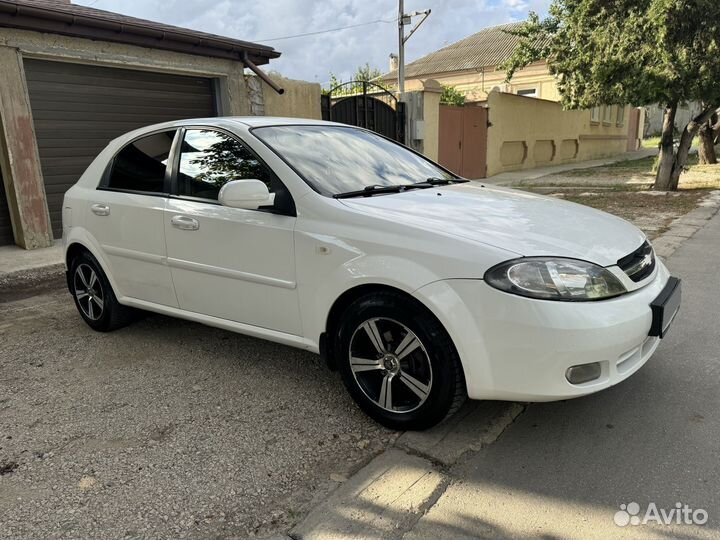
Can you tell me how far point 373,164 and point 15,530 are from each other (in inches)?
106

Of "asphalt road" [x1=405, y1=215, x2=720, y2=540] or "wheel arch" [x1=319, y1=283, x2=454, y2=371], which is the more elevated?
"wheel arch" [x1=319, y1=283, x2=454, y2=371]

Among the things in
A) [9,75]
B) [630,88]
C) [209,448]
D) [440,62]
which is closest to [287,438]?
[209,448]

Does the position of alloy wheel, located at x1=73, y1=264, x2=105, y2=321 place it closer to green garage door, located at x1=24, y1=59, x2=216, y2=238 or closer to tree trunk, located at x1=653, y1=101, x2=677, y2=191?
green garage door, located at x1=24, y1=59, x2=216, y2=238

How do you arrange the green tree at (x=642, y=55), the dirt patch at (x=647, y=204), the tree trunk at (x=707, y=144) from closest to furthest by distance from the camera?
the dirt patch at (x=647, y=204) → the green tree at (x=642, y=55) → the tree trunk at (x=707, y=144)

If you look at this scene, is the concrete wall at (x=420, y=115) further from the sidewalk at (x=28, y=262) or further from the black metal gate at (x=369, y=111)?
the sidewalk at (x=28, y=262)

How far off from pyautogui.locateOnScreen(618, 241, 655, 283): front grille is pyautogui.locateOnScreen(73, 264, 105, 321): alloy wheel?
3.67 meters

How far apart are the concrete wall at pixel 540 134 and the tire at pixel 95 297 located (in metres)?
14.4

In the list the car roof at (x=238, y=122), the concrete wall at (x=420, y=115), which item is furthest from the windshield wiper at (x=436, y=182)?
the concrete wall at (x=420, y=115)

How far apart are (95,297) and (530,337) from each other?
3.49 metres

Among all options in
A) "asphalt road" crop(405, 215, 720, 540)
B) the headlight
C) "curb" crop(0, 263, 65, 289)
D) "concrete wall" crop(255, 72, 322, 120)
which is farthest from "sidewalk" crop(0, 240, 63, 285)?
the headlight

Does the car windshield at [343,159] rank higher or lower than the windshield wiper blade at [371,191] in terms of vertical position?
higher

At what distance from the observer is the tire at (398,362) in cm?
268

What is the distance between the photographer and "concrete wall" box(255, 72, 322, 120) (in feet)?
33.4

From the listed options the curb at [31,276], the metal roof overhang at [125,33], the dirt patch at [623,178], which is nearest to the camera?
the curb at [31,276]
